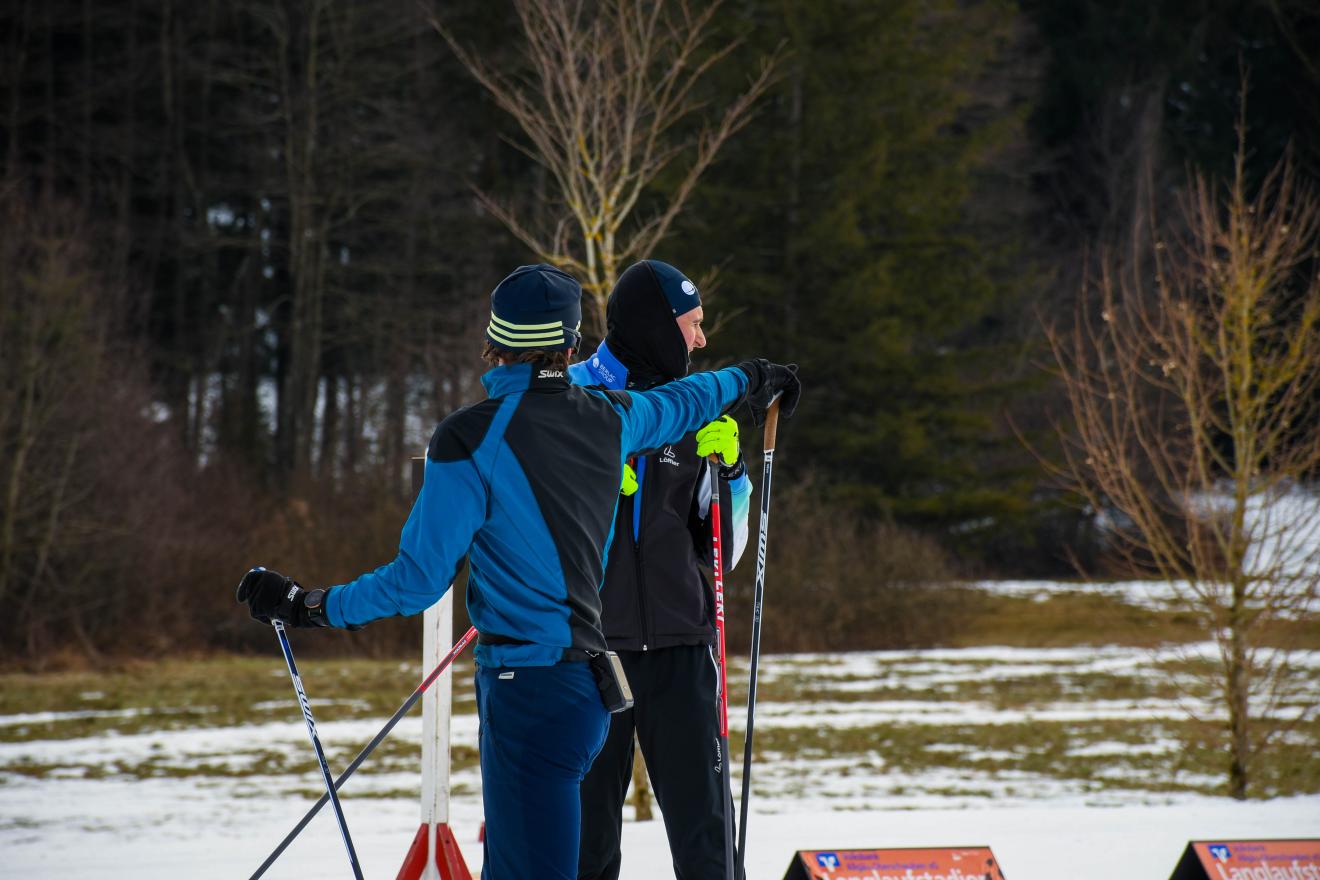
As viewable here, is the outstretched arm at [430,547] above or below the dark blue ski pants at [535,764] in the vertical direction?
above

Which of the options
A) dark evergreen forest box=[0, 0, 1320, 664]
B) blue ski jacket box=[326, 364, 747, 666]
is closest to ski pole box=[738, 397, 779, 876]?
blue ski jacket box=[326, 364, 747, 666]

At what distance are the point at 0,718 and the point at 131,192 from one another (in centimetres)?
1956

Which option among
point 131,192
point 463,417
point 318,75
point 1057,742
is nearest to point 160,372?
point 131,192

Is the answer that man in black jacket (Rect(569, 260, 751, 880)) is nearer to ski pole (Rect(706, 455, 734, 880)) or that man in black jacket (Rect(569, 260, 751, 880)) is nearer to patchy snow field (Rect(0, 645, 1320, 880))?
ski pole (Rect(706, 455, 734, 880))

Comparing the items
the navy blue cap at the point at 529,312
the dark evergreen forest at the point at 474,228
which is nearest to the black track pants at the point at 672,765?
the navy blue cap at the point at 529,312

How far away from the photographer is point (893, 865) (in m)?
4.49

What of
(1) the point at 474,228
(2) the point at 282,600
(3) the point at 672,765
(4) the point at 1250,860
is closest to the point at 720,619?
(3) the point at 672,765

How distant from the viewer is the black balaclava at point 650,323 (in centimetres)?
429

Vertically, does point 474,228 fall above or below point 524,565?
above

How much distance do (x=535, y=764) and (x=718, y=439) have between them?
1.24m

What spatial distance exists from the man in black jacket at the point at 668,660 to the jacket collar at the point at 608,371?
29 centimetres

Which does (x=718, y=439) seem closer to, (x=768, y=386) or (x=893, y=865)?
(x=768, y=386)

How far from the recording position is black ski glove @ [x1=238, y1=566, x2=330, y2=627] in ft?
11.3

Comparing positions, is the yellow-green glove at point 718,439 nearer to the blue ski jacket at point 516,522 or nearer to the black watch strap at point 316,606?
the blue ski jacket at point 516,522
